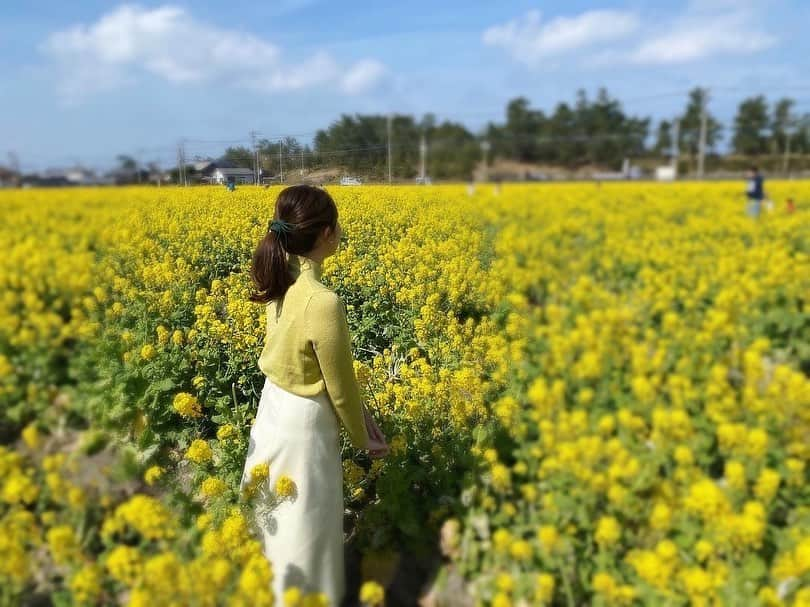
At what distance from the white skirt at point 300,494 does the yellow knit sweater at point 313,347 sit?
0.23ft

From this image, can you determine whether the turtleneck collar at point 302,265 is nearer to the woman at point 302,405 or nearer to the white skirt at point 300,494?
the woman at point 302,405

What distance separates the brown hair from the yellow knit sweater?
5 centimetres

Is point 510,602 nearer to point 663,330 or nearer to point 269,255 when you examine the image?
point 269,255

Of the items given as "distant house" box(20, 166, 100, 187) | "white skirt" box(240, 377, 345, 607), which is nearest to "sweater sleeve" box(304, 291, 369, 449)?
"white skirt" box(240, 377, 345, 607)

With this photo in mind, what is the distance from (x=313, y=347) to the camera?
69.5 inches

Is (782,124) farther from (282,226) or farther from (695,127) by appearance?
(282,226)

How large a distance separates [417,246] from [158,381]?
1616mm

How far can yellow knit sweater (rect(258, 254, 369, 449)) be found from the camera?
1732mm

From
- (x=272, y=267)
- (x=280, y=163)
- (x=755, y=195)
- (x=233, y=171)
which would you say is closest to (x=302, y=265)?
(x=272, y=267)

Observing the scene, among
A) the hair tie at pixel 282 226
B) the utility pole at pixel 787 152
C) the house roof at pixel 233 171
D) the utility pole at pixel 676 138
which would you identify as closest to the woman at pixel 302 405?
the hair tie at pixel 282 226

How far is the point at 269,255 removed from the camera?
1.88m

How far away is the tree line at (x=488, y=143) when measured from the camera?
2.17m

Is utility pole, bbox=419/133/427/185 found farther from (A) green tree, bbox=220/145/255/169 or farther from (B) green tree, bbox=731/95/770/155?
(B) green tree, bbox=731/95/770/155

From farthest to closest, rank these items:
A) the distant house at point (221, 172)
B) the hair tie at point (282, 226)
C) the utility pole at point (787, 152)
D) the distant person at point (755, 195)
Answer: the distant person at point (755, 195), the utility pole at point (787, 152), the distant house at point (221, 172), the hair tie at point (282, 226)
